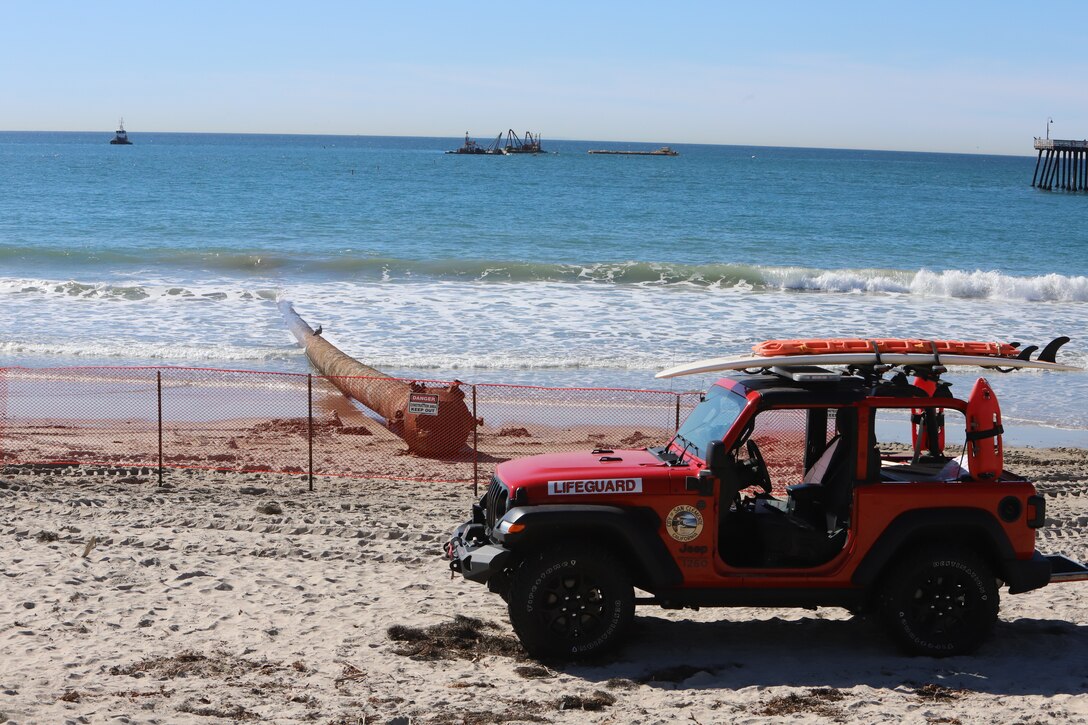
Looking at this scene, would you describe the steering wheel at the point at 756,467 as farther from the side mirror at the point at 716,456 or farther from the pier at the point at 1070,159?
the pier at the point at 1070,159

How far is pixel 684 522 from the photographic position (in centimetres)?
745

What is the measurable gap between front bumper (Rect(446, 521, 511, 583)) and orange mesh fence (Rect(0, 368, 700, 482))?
504 centimetres

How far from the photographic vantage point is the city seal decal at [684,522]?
24.4 ft

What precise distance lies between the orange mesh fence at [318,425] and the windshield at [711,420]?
5276 millimetres

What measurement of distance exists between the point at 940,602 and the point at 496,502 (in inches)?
116

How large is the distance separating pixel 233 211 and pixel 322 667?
55145 mm

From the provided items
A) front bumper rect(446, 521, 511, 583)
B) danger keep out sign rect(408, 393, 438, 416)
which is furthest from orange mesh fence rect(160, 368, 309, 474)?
front bumper rect(446, 521, 511, 583)

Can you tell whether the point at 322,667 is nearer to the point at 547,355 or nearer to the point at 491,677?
the point at 491,677

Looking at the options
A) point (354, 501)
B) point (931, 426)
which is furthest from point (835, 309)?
point (931, 426)

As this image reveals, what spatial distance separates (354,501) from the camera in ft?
40.7

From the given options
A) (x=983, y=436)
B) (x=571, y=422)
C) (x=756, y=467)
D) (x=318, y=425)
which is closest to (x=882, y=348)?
(x=983, y=436)

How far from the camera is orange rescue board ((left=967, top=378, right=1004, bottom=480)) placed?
7570 mm

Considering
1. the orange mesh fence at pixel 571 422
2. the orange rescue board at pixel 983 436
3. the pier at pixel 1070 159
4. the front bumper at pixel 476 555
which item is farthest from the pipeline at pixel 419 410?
the pier at pixel 1070 159

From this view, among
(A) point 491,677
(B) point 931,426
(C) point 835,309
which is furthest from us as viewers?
(C) point 835,309
